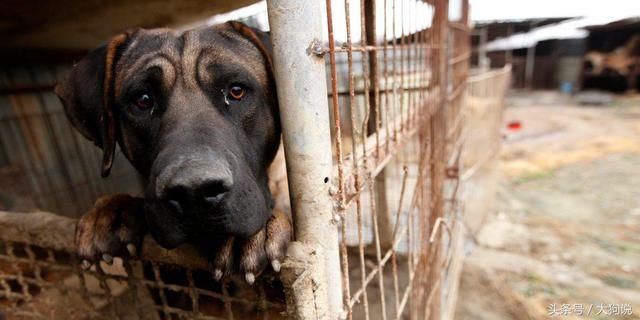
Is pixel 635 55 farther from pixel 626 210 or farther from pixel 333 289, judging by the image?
pixel 333 289

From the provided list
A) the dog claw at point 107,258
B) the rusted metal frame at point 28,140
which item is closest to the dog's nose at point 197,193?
the dog claw at point 107,258

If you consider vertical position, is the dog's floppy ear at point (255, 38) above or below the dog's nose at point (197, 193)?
above

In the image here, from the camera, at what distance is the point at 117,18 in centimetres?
420

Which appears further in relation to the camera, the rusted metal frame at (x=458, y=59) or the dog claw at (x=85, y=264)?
the rusted metal frame at (x=458, y=59)

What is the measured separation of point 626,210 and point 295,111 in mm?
7540

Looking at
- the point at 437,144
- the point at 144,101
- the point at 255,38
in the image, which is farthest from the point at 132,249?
the point at 437,144

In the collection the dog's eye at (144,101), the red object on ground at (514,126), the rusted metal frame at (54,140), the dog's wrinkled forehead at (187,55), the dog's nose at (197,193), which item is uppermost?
the dog's wrinkled forehead at (187,55)

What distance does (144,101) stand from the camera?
1485 millimetres

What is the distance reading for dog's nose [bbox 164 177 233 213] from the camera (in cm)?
99

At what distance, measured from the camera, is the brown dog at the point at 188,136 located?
1.06 m

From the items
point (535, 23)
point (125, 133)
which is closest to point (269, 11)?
point (125, 133)

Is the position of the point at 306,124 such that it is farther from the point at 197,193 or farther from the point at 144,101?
the point at 144,101

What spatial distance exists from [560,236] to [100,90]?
628cm

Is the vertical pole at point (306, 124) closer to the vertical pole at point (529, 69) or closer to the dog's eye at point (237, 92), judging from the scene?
the dog's eye at point (237, 92)
